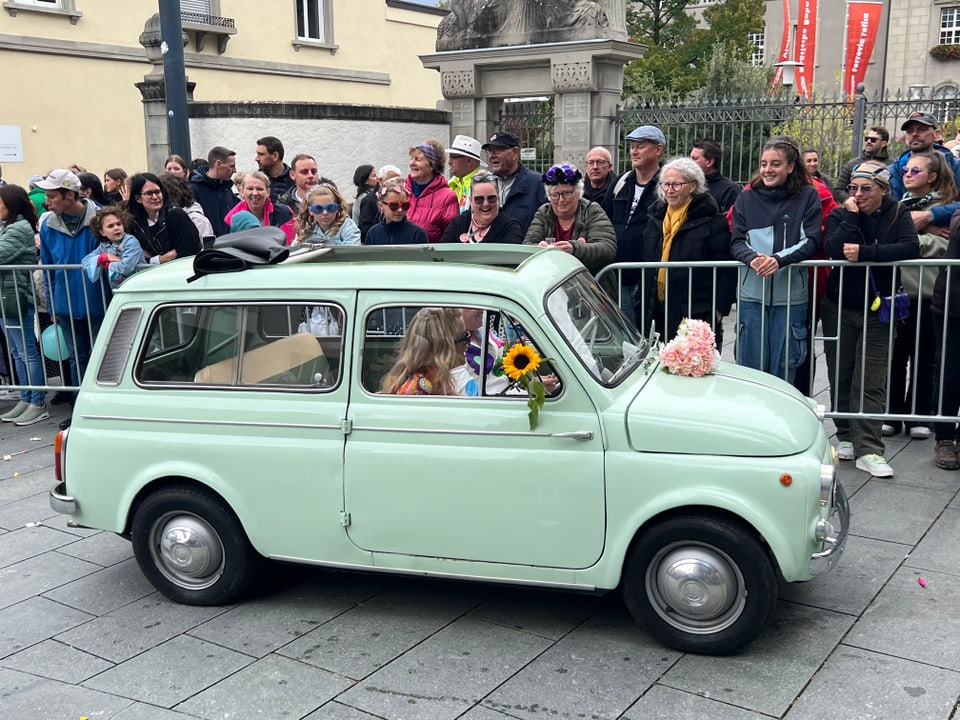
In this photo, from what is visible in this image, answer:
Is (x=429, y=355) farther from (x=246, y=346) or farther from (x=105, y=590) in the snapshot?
(x=105, y=590)

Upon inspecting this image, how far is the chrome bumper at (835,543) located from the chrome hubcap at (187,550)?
2872mm

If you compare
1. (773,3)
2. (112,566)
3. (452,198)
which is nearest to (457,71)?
(452,198)

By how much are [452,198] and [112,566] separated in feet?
13.6

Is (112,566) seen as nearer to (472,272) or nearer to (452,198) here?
(472,272)

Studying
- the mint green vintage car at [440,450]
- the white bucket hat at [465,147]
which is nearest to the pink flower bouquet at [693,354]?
the mint green vintage car at [440,450]

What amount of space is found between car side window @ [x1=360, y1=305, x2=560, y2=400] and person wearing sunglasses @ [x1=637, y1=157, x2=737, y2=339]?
285 centimetres

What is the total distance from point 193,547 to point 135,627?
1.55 ft

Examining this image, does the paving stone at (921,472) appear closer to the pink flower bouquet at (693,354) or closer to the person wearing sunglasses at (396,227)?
the pink flower bouquet at (693,354)

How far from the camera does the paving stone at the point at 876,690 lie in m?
3.82

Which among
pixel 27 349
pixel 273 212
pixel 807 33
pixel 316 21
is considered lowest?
pixel 27 349

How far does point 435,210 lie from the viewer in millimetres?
8195

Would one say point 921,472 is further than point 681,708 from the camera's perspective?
Yes

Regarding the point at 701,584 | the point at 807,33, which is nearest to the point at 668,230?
the point at 701,584

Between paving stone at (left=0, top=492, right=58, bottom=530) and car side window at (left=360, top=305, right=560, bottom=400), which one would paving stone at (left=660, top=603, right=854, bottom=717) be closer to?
car side window at (left=360, top=305, right=560, bottom=400)
